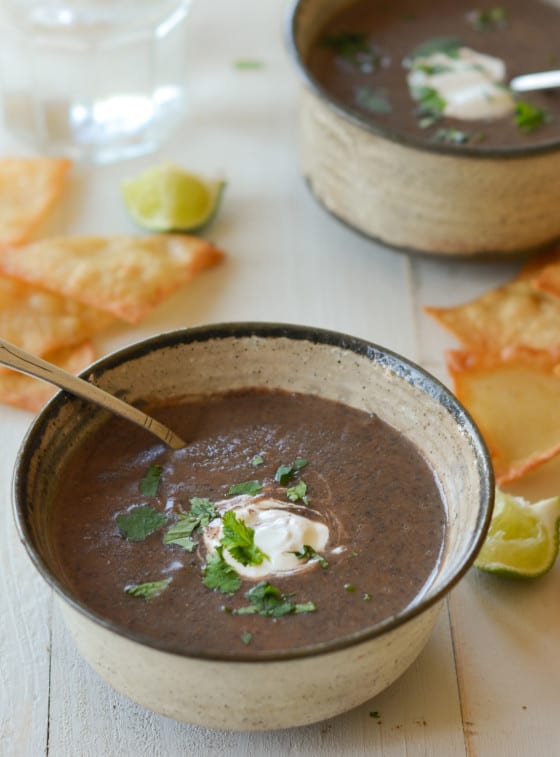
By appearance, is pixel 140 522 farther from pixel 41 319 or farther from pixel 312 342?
pixel 41 319

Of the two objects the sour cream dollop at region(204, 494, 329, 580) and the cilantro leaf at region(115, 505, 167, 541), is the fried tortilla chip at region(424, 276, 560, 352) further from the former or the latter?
the cilantro leaf at region(115, 505, 167, 541)

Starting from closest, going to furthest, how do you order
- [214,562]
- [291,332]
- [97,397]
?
1. [214,562]
2. [97,397]
3. [291,332]

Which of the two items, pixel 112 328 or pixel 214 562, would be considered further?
pixel 112 328

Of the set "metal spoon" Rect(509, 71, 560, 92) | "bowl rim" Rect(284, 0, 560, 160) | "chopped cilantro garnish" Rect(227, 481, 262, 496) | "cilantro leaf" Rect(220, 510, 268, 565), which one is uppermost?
"bowl rim" Rect(284, 0, 560, 160)

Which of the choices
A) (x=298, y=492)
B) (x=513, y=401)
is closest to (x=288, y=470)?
(x=298, y=492)

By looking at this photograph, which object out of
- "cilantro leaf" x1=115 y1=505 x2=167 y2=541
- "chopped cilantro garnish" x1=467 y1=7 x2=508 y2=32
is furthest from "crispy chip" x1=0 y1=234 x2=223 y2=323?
"chopped cilantro garnish" x1=467 y1=7 x2=508 y2=32

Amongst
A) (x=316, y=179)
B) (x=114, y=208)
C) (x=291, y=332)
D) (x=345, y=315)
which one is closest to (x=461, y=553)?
(x=291, y=332)

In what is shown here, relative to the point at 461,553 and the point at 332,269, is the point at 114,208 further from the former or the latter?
the point at 461,553

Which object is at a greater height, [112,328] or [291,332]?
[291,332]

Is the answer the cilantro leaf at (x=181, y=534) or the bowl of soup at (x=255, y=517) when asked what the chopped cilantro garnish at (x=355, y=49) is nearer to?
the bowl of soup at (x=255, y=517)
